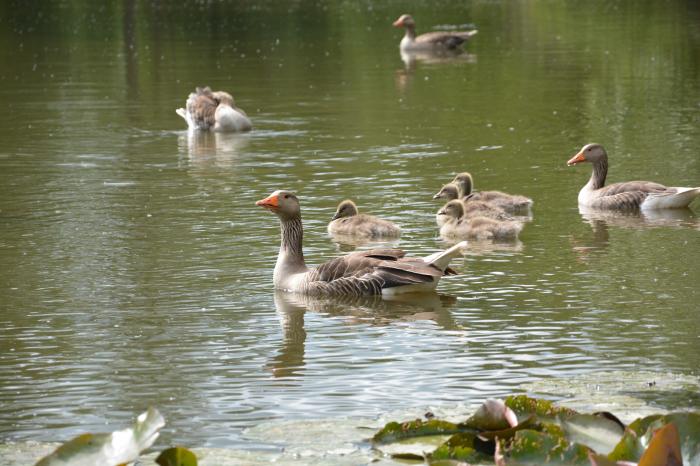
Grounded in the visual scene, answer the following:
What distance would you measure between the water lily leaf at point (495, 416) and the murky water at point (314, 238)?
4.84 feet

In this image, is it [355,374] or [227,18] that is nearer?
[355,374]

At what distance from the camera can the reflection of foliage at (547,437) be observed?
695 cm

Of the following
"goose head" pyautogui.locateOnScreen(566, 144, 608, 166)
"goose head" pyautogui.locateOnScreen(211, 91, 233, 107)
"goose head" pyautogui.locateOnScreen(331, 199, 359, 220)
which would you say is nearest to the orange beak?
"goose head" pyautogui.locateOnScreen(331, 199, 359, 220)

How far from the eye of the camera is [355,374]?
1020 cm

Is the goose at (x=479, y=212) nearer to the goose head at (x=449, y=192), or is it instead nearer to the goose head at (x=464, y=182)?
the goose head at (x=449, y=192)

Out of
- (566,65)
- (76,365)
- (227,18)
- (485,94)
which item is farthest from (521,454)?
(227,18)

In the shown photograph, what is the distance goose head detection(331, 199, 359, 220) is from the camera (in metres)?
15.7

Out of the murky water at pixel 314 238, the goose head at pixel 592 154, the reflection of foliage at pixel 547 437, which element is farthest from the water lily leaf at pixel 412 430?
the goose head at pixel 592 154

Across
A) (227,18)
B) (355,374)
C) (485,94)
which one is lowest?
(355,374)

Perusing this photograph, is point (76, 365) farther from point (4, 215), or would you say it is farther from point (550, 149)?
point (550, 149)

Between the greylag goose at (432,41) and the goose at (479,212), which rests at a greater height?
the greylag goose at (432,41)

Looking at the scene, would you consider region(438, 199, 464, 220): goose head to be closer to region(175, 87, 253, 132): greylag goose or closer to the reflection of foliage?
the reflection of foliage

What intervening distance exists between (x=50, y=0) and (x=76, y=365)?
2066 inches

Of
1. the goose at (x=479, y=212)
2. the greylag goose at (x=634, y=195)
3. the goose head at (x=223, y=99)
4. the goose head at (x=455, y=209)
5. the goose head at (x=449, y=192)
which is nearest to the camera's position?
the goose head at (x=455, y=209)
